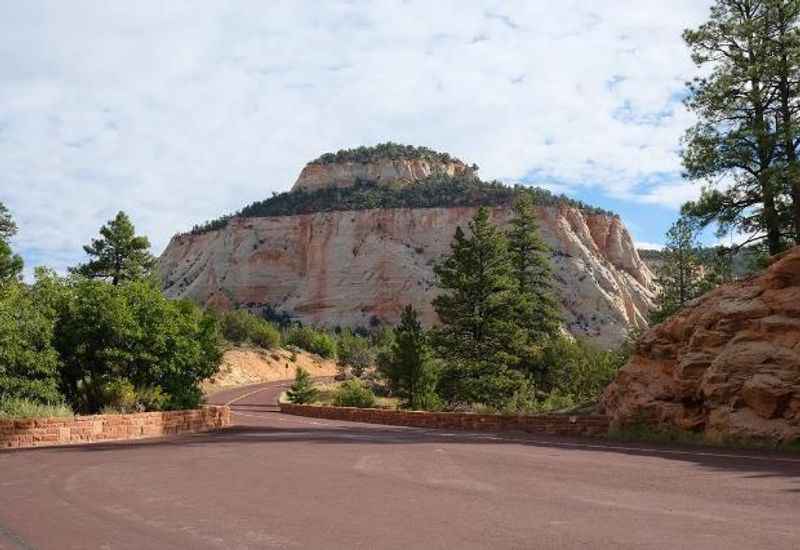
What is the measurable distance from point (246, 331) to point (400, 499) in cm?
8332

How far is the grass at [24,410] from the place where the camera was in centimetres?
1617

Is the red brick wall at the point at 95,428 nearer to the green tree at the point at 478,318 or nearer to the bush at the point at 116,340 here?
the bush at the point at 116,340

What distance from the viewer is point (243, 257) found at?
444 ft

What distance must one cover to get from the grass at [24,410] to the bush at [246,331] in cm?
7159

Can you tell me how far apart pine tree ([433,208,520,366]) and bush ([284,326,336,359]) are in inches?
2521

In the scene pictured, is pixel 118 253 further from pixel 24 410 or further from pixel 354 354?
pixel 354 354

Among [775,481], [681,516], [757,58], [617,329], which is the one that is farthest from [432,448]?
[617,329]

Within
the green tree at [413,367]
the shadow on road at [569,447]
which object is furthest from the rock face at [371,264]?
the shadow on road at [569,447]

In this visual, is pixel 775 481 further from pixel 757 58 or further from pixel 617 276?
pixel 617 276

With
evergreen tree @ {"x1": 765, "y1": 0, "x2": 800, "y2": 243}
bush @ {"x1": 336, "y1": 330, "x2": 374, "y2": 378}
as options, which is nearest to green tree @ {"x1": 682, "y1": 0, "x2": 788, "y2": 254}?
evergreen tree @ {"x1": 765, "y1": 0, "x2": 800, "y2": 243}

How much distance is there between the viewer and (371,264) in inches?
4963

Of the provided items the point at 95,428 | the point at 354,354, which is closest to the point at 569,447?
the point at 95,428

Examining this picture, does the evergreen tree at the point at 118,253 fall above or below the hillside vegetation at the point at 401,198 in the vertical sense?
below

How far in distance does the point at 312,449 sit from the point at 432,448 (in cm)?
247
